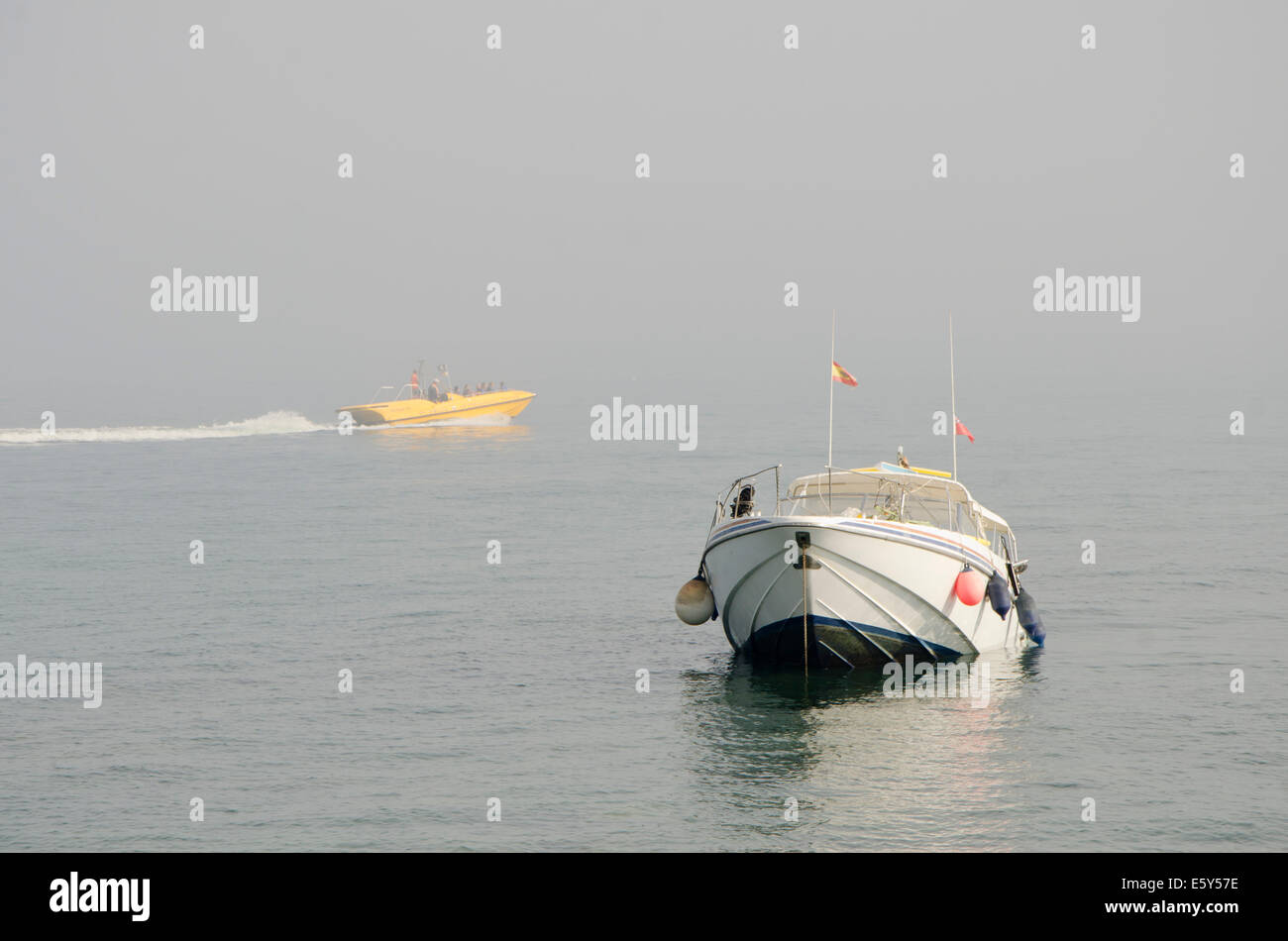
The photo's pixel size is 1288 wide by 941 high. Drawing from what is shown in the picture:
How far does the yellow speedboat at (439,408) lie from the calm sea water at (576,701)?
151ft

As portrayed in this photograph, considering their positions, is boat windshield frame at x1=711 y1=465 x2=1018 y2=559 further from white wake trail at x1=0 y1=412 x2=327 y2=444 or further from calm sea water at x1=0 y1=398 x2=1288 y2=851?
white wake trail at x1=0 y1=412 x2=327 y2=444

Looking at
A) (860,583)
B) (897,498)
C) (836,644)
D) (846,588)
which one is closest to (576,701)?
(836,644)

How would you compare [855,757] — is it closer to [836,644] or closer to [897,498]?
[836,644]

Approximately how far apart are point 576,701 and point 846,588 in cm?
624

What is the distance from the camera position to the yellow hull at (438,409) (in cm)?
10912

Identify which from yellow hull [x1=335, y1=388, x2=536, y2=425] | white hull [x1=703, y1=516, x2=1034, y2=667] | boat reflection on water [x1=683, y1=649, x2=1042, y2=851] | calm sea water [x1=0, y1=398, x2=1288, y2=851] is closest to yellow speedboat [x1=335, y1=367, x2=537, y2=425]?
yellow hull [x1=335, y1=388, x2=536, y2=425]

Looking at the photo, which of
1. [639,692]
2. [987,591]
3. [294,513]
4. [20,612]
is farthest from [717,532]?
[294,513]

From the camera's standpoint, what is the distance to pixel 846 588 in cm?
3002

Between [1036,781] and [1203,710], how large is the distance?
258 inches

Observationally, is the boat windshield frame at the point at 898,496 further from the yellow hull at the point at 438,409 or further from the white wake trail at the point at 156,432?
the yellow hull at the point at 438,409

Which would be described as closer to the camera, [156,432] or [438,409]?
[156,432]

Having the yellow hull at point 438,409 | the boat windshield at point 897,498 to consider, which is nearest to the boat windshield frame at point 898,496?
the boat windshield at point 897,498

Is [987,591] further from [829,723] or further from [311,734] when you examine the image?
[311,734]

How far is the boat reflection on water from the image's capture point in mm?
22750
